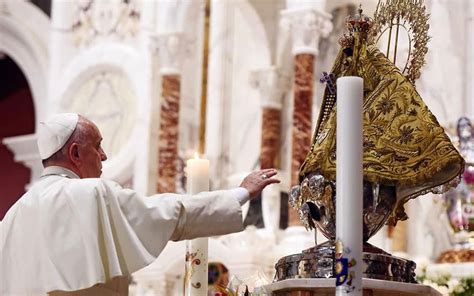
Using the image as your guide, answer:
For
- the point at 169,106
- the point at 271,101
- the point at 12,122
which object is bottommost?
the point at 169,106

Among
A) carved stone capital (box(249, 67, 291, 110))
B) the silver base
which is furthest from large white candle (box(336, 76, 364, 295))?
carved stone capital (box(249, 67, 291, 110))

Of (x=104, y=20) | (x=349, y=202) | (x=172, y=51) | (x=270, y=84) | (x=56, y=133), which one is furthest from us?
(x=104, y=20)

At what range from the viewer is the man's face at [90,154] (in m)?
3.58

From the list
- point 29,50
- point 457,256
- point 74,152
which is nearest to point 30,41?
point 29,50

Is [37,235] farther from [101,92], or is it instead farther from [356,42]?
[101,92]

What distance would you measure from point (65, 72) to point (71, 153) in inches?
295

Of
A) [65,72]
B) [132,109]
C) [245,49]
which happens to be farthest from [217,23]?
[65,72]

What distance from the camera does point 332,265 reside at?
3080 mm

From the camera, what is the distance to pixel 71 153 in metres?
3.58

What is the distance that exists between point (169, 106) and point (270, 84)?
0.93m

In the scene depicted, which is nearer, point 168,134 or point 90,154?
point 90,154

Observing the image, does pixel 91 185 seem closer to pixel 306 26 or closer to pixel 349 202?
pixel 349 202

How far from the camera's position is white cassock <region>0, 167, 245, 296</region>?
10.7 ft

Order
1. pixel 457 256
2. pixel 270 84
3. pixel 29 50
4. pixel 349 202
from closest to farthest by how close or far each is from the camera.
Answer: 1. pixel 349 202
2. pixel 457 256
3. pixel 270 84
4. pixel 29 50
